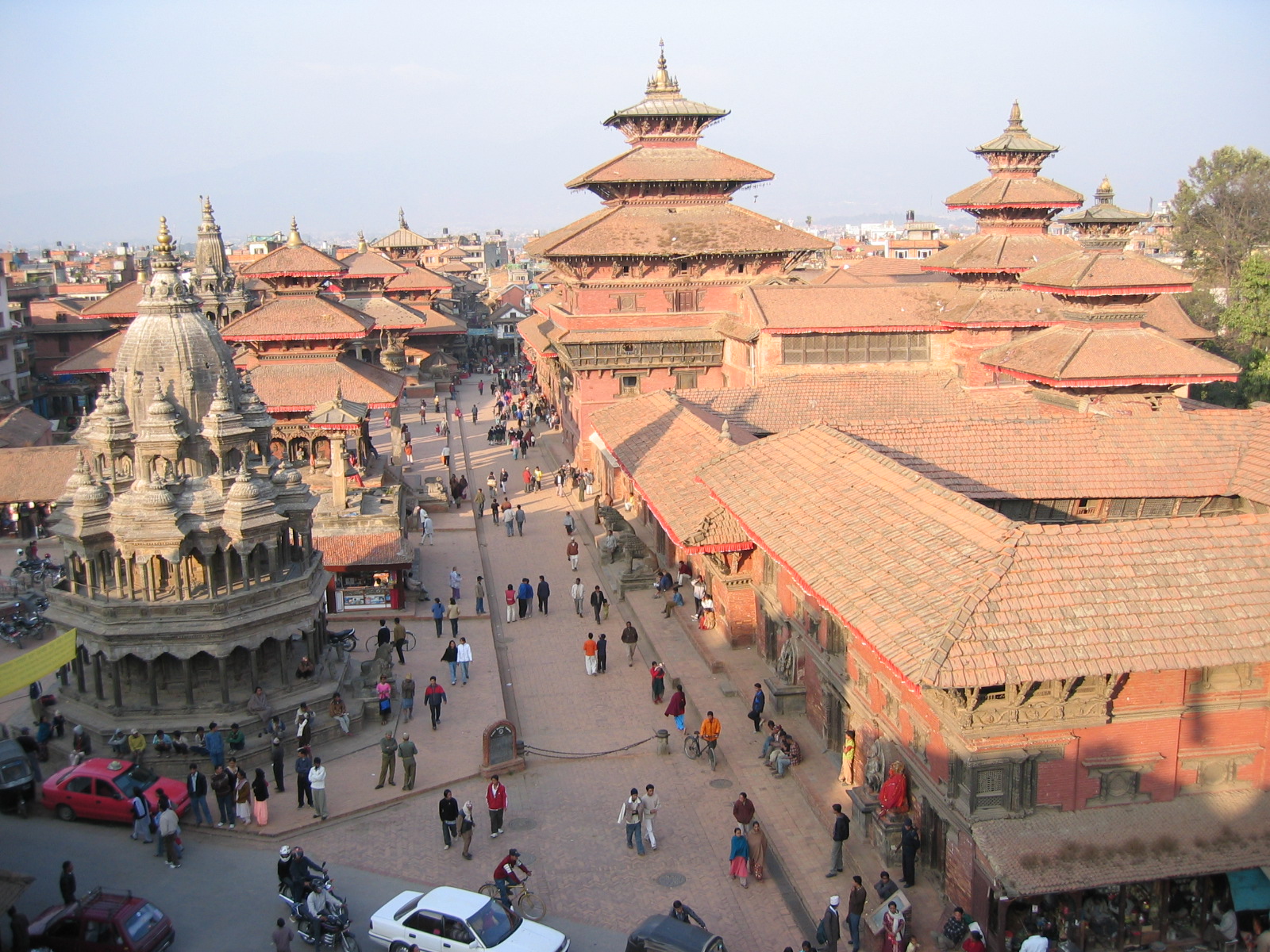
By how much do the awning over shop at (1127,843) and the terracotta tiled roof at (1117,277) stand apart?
13.7 meters

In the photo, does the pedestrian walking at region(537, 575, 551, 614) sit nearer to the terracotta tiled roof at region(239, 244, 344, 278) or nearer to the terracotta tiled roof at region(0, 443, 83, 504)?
the terracotta tiled roof at region(0, 443, 83, 504)

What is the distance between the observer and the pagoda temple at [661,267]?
39.3 meters

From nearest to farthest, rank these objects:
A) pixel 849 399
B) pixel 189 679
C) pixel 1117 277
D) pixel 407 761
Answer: pixel 407 761, pixel 189 679, pixel 1117 277, pixel 849 399

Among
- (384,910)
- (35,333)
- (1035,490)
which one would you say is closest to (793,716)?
(1035,490)

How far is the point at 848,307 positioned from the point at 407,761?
23.2 m

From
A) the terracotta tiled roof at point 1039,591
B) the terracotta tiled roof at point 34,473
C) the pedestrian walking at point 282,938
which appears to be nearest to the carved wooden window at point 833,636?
the terracotta tiled roof at point 1039,591

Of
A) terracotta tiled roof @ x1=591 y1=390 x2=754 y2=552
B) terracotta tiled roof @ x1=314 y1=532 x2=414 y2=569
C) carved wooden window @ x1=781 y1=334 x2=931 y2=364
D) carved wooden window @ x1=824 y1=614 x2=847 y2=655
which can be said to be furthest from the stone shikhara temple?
Result: carved wooden window @ x1=781 y1=334 x2=931 y2=364

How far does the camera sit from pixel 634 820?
15719 mm

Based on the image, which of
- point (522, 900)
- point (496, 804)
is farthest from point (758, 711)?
point (522, 900)

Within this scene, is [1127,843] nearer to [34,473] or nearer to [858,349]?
[858,349]

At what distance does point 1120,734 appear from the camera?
12.9 m

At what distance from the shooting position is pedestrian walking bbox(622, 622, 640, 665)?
23078 mm

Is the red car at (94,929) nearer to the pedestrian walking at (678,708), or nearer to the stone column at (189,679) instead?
the stone column at (189,679)

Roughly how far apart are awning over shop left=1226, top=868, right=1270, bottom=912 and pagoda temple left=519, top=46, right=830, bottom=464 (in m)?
26.6
